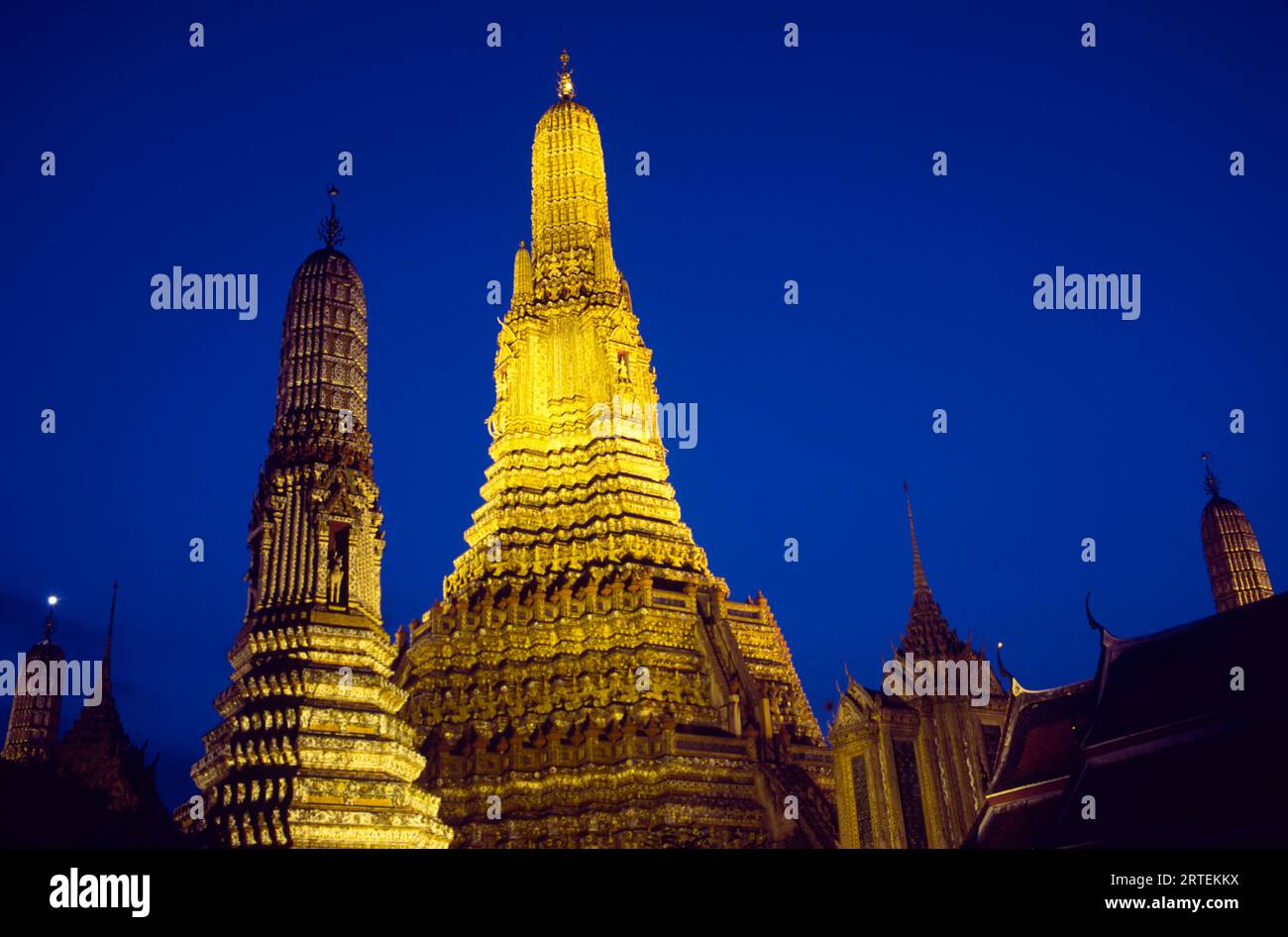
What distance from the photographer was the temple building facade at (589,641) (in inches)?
1298

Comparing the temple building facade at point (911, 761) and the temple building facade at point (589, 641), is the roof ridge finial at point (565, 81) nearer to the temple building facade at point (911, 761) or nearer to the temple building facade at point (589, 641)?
the temple building facade at point (589, 641)

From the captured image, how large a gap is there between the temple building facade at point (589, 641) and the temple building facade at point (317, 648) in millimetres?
12840

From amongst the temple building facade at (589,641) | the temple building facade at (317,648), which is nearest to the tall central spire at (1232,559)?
the temple building facade at (589,641)

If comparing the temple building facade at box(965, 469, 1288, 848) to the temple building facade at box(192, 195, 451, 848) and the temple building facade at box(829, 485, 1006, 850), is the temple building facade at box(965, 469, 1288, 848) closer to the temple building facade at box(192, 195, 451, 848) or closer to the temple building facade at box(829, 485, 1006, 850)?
the temple building facade at box(829, 485, 1006, 850)

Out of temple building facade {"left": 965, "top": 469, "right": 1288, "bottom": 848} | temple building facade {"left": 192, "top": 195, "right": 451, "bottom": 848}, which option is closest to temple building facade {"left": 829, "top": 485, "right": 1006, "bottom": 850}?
temple building facade {"left": 965, "top": 469, "right": 1288, "bottom": 848}

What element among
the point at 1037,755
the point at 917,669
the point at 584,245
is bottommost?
the point at 1037,755

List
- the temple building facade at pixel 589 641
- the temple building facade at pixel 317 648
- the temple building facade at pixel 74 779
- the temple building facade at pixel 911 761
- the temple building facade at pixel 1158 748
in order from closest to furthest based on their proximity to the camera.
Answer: the temple building facade at pixel 74 779 < the temple building facade at pixel 317 648 < the temple building facade at pixel 1158 748 < the temple building facade at pixel 911 761 < the temple building facade at pixel 589 641

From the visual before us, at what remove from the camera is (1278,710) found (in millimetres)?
19938

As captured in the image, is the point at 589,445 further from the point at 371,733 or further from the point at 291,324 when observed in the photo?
the point at 371,733

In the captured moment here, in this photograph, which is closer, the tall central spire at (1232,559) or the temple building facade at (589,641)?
the temple building facade at (589,641)

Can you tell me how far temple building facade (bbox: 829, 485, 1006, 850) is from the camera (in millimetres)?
28406

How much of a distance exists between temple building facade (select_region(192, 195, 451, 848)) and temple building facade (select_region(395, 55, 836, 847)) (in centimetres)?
1284
